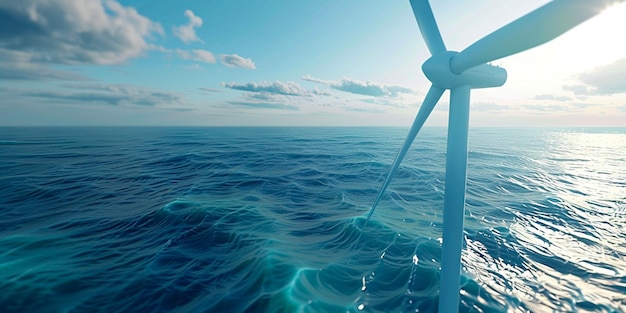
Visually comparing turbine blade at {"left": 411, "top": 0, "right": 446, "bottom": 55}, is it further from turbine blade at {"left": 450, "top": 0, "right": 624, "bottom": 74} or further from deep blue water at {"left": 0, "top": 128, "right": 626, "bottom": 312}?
deep blue water at {"left": 0, "top": 128, "right": 626, "bottom": 312}

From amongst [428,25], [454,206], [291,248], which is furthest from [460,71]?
[291,248]

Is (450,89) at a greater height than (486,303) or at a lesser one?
greater

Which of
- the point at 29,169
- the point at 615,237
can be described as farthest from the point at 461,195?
the point at 29,169

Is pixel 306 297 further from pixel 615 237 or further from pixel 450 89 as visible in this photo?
pixel 615 237

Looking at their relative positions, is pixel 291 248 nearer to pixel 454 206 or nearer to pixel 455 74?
pixel 454 206

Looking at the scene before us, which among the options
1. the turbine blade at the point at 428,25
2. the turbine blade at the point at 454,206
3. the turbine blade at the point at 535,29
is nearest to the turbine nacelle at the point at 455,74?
the turbine blade at the point at 454,206

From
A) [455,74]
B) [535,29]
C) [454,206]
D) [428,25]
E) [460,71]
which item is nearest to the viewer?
[535,29]

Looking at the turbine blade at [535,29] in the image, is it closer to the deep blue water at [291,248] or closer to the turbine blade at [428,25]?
the turbine blade at [428,25]
